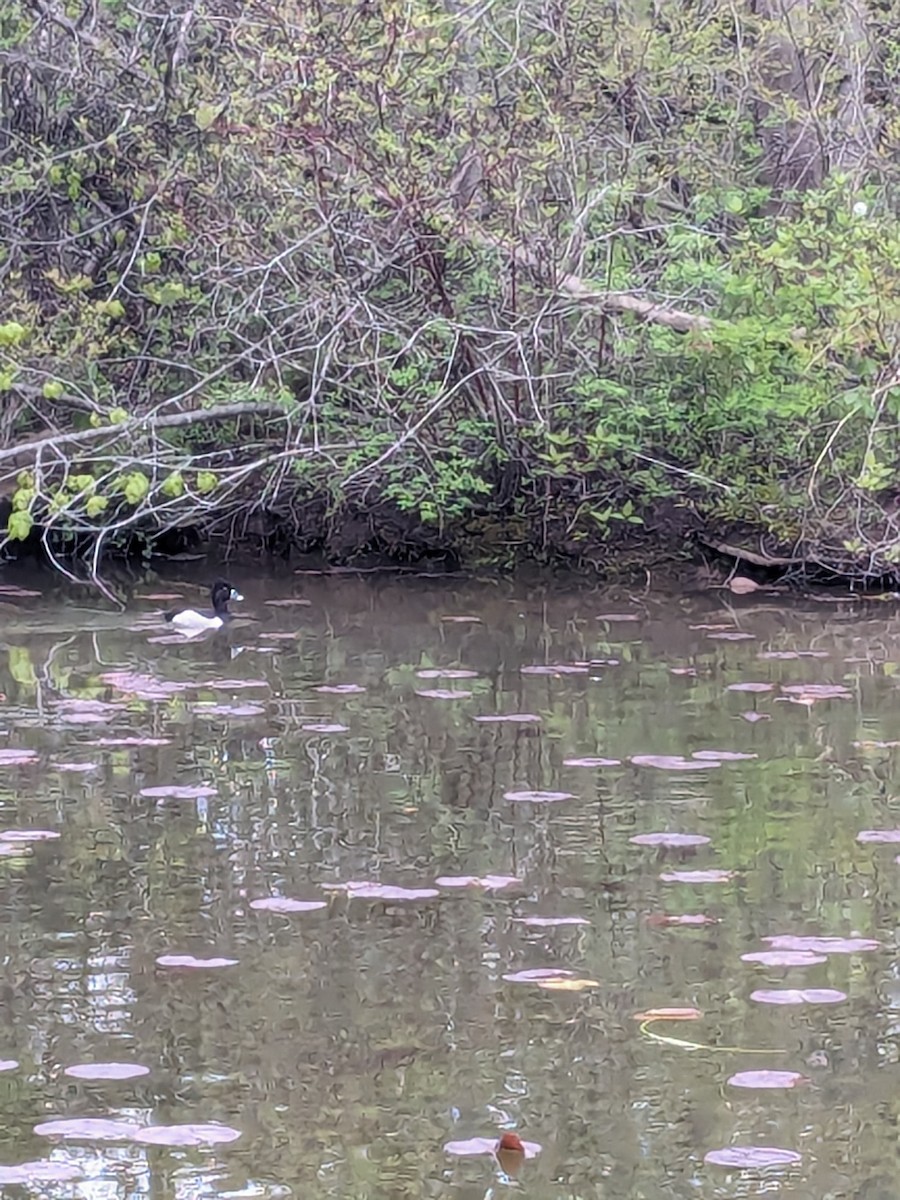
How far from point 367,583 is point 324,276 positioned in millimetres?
2263

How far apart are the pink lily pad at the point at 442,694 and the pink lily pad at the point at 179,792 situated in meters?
1.97

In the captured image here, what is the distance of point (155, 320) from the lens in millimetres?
13016

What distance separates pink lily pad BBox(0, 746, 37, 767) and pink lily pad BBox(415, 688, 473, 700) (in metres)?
1.92

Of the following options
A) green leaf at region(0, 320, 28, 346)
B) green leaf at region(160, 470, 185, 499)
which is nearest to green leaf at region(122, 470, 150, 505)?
green leaf at region(160, 470, 185, 499)

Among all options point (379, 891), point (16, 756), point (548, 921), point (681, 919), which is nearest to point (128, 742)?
point (16, 756)

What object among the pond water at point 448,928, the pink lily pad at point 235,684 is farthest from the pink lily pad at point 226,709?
the pink lily pad at point 235,684

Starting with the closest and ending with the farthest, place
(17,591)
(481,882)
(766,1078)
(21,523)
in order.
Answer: (766,1078) → (481,882) → (21,523) → (17,591)

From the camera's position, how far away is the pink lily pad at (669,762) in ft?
23.9

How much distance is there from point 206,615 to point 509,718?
11.5ft

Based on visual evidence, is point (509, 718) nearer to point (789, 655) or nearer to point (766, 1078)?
point (789, 655)

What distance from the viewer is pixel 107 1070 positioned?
14.0 feet

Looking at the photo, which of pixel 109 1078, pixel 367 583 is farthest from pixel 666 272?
pixel 109 1078

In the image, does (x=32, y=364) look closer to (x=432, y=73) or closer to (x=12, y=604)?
(x=12, y=604)

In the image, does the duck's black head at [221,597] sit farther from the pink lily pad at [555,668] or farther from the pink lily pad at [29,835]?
the pink lily pad at [29,835]
